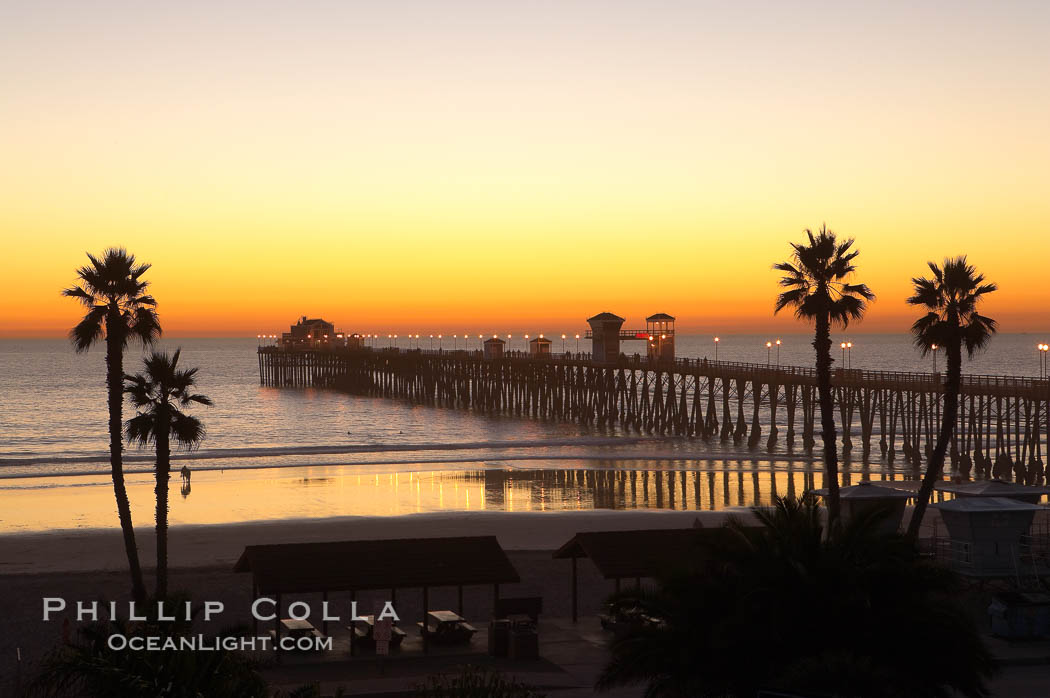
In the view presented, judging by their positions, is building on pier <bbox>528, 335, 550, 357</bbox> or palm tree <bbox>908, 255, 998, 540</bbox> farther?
building on pier <bbox>528, 335, 550, 357</bbox>

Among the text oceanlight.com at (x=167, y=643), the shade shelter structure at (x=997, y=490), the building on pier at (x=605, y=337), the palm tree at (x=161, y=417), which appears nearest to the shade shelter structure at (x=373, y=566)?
the palm tree at (x=161, y=417)

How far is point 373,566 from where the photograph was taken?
1694 cm

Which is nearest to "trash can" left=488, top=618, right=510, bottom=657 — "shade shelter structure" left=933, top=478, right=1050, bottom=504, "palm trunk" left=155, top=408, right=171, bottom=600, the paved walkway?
the paved walkway

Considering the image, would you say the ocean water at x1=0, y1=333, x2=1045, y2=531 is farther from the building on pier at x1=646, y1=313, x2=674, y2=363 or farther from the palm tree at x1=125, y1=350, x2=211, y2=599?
the palm tree at x1=125, y1=350, x2=211, y2=599

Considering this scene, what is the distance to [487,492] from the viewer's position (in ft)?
129

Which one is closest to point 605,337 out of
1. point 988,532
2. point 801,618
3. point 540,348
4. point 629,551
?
point 540,348

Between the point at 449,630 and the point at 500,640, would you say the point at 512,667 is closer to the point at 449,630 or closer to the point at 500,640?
the point at 500,640

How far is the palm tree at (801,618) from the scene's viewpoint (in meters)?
10.9

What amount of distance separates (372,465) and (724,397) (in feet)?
60.3

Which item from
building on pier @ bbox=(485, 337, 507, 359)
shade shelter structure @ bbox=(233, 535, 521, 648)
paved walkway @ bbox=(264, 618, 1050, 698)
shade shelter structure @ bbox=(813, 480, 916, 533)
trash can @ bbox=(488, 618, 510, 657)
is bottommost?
paved walkway @ bbox=(264, 618, 1050, 698)

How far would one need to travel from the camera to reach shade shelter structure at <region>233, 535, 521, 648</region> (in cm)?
1638

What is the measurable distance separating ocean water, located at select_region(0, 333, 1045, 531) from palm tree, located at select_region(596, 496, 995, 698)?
77.5 ft

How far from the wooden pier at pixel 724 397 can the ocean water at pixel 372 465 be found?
232cm

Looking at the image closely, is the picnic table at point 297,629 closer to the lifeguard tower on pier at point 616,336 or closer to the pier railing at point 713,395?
the pier railing at point 713,395
